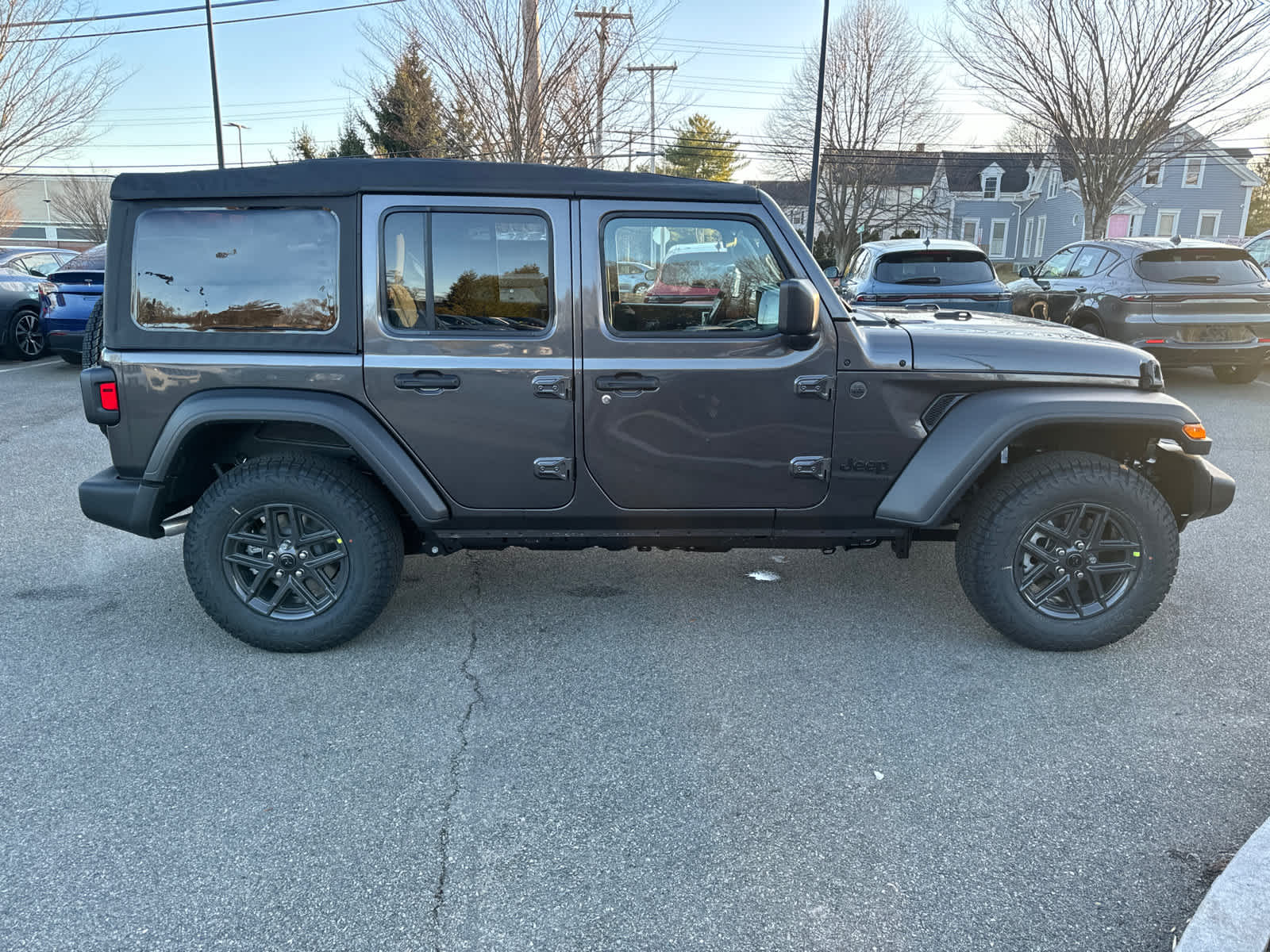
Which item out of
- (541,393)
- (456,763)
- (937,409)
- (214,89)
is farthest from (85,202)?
(937,409)

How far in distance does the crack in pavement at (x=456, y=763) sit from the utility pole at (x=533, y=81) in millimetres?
8425

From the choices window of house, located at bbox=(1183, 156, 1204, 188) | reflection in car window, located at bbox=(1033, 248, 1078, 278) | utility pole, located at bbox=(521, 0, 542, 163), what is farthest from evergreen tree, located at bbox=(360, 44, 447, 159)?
window of house, located at bbox=(1183, 156, 1204, 188)

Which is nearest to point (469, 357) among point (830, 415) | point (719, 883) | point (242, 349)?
point (242, 349)

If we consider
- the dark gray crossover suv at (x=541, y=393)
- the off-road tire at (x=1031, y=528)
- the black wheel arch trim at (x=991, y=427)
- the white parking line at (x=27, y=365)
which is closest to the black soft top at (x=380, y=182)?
the dark gray crossover suv at (x=541, y=393)

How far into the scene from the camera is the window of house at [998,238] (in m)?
49.1

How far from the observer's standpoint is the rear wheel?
458 inches

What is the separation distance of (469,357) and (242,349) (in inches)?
36.2

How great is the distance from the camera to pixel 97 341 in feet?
13.1

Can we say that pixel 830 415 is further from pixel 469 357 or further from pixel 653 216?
pixel 469 357

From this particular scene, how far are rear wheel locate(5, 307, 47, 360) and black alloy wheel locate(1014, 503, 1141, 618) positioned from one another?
40.9 feet

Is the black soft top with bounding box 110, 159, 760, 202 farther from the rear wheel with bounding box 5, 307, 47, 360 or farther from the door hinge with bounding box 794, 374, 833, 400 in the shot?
the rear wheel with bounding box 5, 307, 47, 360

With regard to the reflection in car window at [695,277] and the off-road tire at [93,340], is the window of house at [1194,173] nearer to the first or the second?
the reflection in car window at [695,277]

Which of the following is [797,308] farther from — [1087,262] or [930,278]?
[1087,262]

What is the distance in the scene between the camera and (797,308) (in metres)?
3.32
